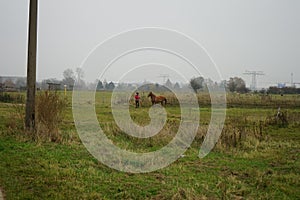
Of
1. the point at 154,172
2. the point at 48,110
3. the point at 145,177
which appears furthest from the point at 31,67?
the point at 145,177

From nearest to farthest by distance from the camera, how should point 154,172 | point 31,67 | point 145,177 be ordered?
point 145,177 → point 154,172 → point 31,67

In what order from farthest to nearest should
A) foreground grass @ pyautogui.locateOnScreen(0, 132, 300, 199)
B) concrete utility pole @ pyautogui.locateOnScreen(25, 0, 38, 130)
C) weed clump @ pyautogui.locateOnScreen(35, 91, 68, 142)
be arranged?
concrete utility pole @ pyautogui.locateOnScreen(25, 0, 38, 130), weed clump @ pyautogui.locateOnScreen(35, 91, 68, 142), foreground grass @ pyautogui.locateOnScreen(0, 132, 300, 199)

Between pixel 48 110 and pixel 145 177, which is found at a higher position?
pixel 48 110

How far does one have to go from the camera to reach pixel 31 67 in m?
10.5

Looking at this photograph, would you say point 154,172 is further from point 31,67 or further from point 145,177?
point 31,67

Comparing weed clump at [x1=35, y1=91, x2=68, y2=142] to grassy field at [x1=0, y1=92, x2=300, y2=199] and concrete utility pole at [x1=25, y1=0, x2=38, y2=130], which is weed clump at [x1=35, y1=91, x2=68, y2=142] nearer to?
concrete utility pole at [x1=25, y1=0, x2=38, y2=130]

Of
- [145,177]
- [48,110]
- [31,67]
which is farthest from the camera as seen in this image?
[31,67]

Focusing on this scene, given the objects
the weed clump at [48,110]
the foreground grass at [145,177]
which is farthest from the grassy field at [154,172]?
the weed clump at [48,110]

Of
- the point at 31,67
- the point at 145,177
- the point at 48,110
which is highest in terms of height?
the point at 31,67

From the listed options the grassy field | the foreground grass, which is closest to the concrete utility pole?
the grassy field

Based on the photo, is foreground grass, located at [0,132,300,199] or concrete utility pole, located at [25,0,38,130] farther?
concrete utility pole, located at [25,0,38,130]

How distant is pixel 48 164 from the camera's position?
6.70m

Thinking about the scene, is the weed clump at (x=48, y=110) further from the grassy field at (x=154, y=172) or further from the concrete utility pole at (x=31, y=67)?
the grassy field at (x=154, y=172)

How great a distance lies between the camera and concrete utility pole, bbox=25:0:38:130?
413 inches
